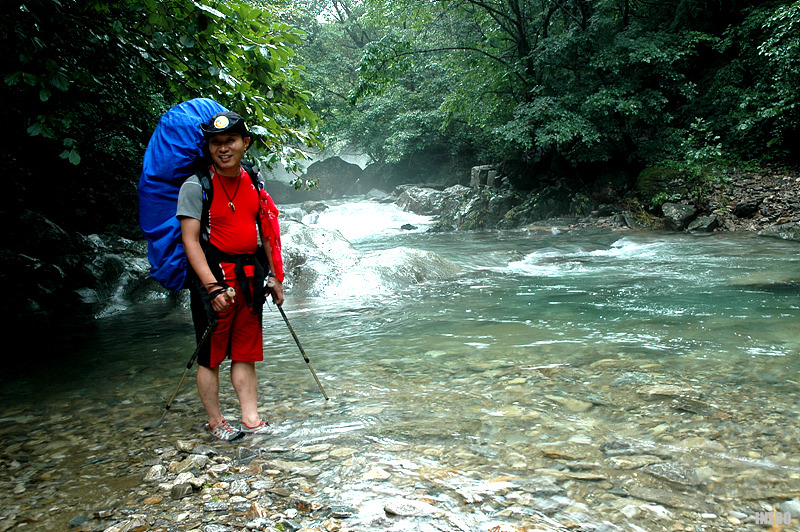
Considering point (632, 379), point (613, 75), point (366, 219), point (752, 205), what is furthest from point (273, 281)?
point (366, 219)

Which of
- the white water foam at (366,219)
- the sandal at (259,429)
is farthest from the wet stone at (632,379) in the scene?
the white water foam at (366,219)

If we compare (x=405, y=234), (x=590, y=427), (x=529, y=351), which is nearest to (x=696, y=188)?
(x=405, y=234)

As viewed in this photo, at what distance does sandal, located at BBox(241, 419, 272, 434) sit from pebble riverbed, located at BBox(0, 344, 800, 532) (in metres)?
→ 0.07

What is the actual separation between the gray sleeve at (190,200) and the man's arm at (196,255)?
3 cm

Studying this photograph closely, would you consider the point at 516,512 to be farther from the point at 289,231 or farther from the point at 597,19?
the point at 597,19

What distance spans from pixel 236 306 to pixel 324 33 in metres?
32.0

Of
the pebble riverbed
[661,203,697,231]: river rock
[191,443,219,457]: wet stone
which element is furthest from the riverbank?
[191,443,219,457]: wet stone

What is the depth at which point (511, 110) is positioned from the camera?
61.2ft

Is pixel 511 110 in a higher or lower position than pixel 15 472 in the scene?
higher

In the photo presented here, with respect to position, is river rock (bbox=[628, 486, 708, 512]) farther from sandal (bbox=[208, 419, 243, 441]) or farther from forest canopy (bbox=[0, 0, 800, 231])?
forest canopy (bbox=[0, 0, 800, 231])

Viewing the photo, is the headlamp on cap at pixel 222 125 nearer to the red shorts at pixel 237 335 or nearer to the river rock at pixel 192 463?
the red shorts at pixel 237 335

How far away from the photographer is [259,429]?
10.3 feet

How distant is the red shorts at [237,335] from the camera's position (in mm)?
3039

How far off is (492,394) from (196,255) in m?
2.11
